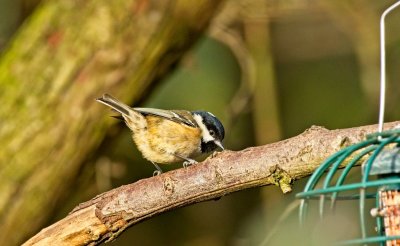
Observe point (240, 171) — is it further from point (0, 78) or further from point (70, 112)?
point (0, 78)

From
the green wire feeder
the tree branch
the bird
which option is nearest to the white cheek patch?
the bird

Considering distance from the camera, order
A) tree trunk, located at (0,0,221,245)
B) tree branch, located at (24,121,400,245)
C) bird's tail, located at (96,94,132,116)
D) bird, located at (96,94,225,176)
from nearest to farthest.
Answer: tree branch, located at (24,121,400,245) < bird's tail, located at (96,94,132,116) < tree trunk, located at (0,0,221,245) < bird, located at (96,94,225,176)

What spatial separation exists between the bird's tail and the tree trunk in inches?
6.8

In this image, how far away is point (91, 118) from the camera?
471cm

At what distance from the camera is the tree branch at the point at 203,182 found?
2.96 meters

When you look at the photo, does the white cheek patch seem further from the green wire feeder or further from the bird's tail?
the green wire feeder

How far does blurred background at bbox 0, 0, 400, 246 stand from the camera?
19.0 ft

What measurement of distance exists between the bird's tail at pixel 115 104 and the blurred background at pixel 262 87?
0.61m

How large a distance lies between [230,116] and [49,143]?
5.03 ft

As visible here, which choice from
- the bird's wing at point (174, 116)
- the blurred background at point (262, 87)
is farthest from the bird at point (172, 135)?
the blurred background at point (262, 87)

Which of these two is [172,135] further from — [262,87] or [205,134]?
[262,87]

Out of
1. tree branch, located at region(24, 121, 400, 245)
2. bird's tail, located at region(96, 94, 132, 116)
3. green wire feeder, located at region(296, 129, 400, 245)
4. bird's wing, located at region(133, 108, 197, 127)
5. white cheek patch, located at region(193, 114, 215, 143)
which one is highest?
bird's wing, located at region(133, 108, 197, 127)

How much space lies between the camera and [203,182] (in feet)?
10.2

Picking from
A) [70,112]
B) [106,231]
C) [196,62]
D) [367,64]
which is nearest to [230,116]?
[196,62]
